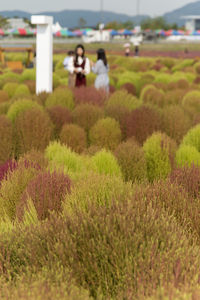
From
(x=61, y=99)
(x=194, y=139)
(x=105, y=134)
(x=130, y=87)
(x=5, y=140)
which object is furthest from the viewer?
(x=130, y=87)

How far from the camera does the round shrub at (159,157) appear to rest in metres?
5.01

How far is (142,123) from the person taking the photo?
675 cm

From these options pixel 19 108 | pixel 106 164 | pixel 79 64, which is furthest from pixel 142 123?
pixel 79 64

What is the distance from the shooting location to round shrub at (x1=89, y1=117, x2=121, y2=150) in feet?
20.9

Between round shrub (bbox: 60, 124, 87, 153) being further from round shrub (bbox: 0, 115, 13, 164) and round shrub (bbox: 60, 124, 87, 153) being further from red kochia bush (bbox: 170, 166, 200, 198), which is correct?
red kochia bush (bbox: 170, 166, 200, 198)

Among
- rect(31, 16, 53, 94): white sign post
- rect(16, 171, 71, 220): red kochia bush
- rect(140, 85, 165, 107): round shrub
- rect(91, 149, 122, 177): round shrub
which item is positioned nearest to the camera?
rect(16, 171, 71, 220): red kochia bush

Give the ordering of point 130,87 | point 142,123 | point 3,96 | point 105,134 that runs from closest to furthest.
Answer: point 105,134
point 142,123
point 3,96
point 130,87

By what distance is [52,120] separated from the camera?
22.7 feet

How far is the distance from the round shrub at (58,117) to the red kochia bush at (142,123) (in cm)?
88

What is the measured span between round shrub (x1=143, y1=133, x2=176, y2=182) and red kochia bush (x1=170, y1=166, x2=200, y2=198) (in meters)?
1.22

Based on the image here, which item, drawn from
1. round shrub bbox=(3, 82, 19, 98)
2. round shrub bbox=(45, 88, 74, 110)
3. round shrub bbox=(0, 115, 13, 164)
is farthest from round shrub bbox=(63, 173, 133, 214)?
round shrub bbox=(3, 82, 19, 98)

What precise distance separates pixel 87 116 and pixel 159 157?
2279 mm

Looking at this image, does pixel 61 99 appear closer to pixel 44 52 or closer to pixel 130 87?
pixel 44 52

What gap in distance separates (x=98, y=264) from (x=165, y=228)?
0.38 m
